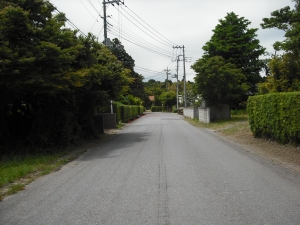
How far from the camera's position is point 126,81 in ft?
65.9

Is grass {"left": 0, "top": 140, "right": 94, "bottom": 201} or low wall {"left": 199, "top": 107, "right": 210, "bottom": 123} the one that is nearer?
grass {"left": 0, "top": 140, "right": 94, "bottom": 201}

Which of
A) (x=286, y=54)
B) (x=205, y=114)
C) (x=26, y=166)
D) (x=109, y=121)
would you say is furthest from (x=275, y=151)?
(x=205, y=114)

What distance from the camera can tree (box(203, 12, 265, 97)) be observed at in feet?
122

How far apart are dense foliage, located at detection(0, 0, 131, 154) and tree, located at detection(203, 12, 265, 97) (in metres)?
22.2

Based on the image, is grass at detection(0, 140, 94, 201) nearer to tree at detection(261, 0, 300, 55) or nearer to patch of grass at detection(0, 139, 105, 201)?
patch of grass at detection(0, 139, 105, 201)

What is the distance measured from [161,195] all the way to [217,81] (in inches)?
968

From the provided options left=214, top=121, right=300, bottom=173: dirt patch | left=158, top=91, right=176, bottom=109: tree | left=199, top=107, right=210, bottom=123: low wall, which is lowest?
left=214, top=121, right=300, bottom=173: dirt patch

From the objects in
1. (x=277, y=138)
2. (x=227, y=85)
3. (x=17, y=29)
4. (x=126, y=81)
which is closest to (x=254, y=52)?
(x=227, y=85)

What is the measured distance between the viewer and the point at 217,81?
1185 inches

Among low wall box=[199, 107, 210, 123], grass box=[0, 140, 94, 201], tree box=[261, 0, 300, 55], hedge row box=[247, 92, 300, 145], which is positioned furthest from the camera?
low wall box=[199, 107, 210, 123]

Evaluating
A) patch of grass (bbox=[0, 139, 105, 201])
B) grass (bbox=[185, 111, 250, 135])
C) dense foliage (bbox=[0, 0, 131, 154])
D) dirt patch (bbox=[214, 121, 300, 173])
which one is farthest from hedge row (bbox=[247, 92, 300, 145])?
patch of grass (bbox=[0, 139, 105, 201])

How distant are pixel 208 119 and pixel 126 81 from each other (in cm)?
1374

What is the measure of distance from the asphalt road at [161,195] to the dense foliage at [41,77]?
13.1 feet

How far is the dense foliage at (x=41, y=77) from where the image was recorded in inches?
473
